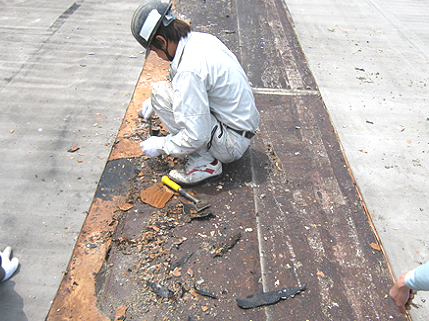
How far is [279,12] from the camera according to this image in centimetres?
543

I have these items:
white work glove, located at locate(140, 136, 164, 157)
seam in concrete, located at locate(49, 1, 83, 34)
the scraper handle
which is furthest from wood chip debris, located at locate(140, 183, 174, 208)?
seam in concrete, located at locate(49, 1, 83, 34)

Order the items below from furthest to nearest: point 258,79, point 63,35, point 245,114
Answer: point 63,35 < point 258,79 < point 245,114

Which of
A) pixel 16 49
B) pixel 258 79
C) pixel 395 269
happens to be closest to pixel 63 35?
pixel 16 49

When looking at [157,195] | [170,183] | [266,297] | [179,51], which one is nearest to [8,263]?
[157,195]

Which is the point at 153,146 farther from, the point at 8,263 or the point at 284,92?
the point at 284,92

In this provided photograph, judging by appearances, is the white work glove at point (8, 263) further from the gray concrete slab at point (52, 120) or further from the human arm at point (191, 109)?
Result: the human arm at point (191, 109)

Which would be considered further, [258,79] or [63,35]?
[63,35]

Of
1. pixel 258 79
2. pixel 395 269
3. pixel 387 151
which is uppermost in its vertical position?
pixel 258 79

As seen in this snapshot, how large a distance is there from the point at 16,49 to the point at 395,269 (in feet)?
15.5

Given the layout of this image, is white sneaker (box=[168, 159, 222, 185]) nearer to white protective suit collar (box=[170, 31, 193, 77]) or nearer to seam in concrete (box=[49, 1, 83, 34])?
white protective suit collar (box=[170, 31, 193, 77])

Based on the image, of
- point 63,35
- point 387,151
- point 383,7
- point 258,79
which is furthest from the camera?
point 383,7

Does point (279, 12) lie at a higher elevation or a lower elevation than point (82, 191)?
higher

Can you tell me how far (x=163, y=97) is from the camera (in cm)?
264

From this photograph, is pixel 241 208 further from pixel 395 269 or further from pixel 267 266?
pixel 395 269
